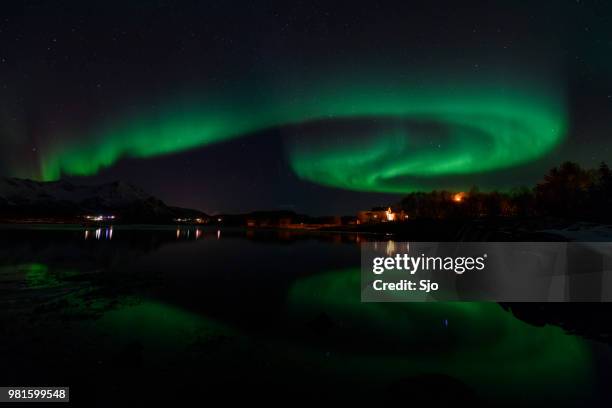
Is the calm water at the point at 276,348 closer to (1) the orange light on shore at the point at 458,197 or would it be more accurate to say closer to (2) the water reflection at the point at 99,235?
(2) the water reflection at the point at 99,235

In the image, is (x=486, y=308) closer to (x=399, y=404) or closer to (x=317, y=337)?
(x=317, y=337)

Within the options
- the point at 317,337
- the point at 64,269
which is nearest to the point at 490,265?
the point at 317,337

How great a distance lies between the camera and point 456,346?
15.4 m

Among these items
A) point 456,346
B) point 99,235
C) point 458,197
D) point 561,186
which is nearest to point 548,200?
point 561,186

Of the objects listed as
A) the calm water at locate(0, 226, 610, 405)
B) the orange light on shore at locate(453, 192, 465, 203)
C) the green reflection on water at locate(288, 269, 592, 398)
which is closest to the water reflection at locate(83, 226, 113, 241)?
the calm water at locate(0, 226, 610, 405)

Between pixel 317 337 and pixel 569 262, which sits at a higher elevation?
pixel 569 262

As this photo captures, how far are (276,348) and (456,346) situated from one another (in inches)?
358

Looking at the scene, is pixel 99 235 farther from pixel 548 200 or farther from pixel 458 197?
pixel 458 197

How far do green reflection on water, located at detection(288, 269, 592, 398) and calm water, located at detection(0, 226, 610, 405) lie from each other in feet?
0.22

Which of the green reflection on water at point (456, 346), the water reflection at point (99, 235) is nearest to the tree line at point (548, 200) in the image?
the green reflection on water at point (456, 346)

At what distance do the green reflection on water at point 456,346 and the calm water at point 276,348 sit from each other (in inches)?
2.6

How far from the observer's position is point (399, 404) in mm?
9523

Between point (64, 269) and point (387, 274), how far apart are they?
36.8 meters

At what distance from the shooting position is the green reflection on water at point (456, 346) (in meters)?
12.4
